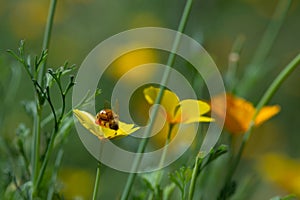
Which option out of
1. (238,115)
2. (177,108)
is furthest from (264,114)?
(177,108)

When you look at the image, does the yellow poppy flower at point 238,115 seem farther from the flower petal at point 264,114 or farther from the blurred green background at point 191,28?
the blurred green background at point 191,28

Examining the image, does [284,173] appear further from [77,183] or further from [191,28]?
[191,28]

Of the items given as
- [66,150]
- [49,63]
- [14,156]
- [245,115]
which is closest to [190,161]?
[245,115]

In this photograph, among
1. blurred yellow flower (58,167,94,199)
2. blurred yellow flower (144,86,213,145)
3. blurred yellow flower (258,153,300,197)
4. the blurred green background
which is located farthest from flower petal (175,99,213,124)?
the blurred green background

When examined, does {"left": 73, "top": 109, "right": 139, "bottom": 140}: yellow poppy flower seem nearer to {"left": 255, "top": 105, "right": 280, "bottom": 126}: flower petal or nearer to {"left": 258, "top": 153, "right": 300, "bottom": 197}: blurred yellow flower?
{"left": 255, "top": 105, "right": 280, "bottom": 126}: flower petal

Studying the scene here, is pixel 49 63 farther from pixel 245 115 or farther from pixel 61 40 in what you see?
pixel 245 115

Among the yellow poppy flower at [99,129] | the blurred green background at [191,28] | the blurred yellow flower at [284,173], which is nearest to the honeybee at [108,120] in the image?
the yellow poppy flower at [99,129]
